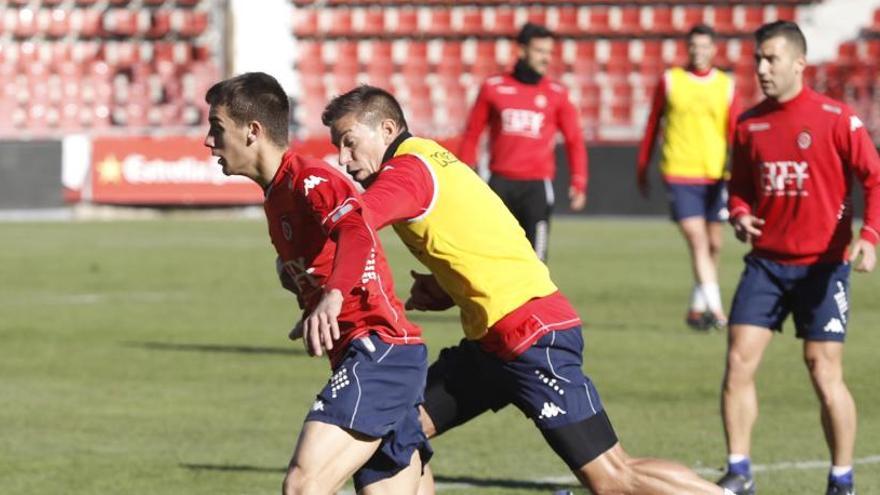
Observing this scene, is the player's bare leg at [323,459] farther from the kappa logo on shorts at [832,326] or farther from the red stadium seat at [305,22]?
the red stadium seat at [305,22]

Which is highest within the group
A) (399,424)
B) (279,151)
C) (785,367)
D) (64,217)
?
(279,151)

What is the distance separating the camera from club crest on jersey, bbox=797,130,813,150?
27.2ft

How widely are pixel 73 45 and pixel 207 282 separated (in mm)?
20415

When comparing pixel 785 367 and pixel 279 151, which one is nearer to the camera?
pixel 279 151

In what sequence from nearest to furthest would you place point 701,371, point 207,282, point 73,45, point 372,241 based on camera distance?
1. point 372,241
2. point 701,371
3. point 207,282
4. point 73,45

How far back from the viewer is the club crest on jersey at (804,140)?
8.30 metres

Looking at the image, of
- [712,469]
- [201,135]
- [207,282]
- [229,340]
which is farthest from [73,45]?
[712,469]

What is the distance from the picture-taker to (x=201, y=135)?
33219mm

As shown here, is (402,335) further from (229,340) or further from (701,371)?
(229,340)

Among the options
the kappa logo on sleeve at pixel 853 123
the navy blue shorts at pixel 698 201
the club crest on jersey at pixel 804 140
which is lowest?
the navy blue shorts at pixel 698 201

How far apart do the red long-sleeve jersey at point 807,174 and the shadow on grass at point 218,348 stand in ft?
19.5

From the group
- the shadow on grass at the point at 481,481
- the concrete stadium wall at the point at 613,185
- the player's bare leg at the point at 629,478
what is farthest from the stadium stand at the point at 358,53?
the player's bare leg at the point at 629,478

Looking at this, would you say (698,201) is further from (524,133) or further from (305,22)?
(305,22)

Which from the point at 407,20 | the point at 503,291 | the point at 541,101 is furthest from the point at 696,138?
the point at 407,20
